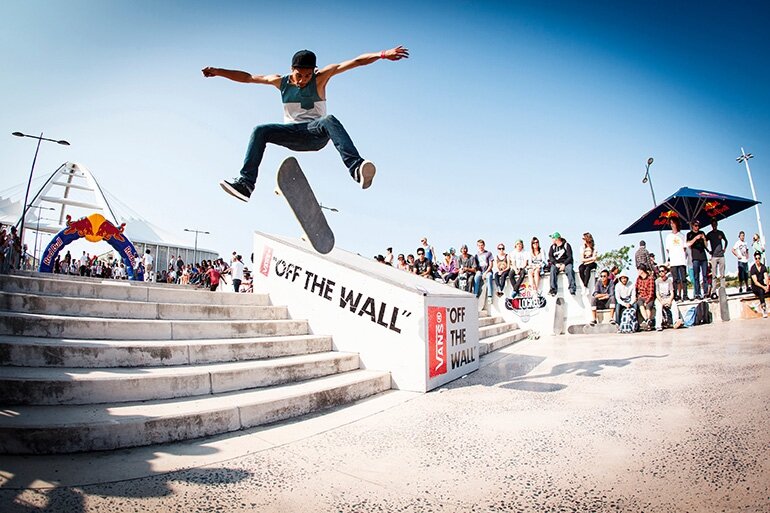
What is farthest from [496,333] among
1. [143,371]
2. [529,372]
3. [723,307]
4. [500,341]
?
[143,371]

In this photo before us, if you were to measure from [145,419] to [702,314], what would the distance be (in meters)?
12.1

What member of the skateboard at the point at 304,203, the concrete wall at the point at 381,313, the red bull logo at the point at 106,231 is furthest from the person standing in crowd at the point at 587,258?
the red bull logo at the point at 106,231

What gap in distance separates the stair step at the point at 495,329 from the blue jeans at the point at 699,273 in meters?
4.66

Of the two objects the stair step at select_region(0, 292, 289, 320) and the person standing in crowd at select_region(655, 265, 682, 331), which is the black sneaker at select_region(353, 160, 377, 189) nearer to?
the stair step at select_region(0, 292, 289, 320)

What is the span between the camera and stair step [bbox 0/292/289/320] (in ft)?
13.8

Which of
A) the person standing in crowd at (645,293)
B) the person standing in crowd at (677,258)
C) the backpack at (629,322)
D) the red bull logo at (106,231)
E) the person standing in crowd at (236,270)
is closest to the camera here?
the person standing in crowd at (645,293)

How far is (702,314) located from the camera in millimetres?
9891

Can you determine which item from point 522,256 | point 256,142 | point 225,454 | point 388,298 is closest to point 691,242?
point 522,256

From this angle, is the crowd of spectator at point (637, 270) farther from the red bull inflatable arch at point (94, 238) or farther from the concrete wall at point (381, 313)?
the red bull inflatable arch at point (94, 238)

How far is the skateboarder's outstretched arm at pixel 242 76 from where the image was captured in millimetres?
4043

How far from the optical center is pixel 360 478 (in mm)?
2459

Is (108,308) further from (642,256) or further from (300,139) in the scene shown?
(642,256)

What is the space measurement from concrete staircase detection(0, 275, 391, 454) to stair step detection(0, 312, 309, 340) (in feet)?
0.03

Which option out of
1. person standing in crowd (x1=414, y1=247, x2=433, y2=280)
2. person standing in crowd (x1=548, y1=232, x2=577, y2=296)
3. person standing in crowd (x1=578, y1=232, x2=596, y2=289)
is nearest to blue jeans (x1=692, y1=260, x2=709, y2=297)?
person standing in crowd (x1=578, y1=232, x2=596, y2=289)
